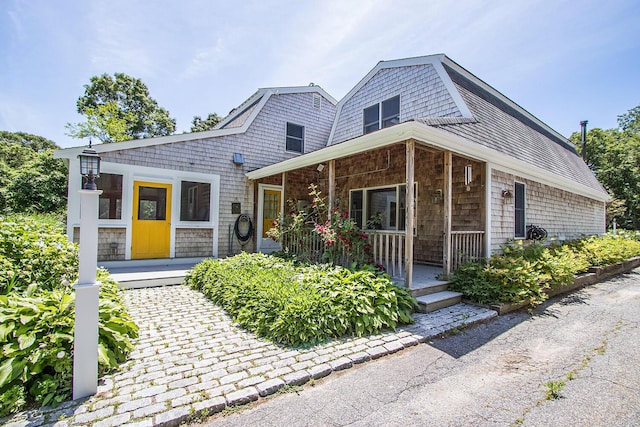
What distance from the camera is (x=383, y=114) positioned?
8.98 meters

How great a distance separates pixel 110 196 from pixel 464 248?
26.4 ft

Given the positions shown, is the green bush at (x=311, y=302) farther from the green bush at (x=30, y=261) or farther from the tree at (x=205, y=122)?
the tree at (x=205, y=122)

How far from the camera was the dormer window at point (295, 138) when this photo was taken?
33.1 ft

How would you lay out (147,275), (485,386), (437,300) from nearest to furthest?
(485,386) → (437,300) → (147,275)

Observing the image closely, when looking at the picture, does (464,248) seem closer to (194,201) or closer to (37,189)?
(194,201)

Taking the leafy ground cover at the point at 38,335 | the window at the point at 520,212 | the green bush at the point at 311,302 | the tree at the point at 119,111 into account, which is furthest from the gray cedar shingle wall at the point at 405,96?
the tree at the point at 119,111

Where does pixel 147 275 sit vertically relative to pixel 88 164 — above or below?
below

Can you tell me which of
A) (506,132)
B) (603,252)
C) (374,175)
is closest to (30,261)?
(374,175)

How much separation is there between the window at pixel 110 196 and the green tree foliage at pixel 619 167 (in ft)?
76.2

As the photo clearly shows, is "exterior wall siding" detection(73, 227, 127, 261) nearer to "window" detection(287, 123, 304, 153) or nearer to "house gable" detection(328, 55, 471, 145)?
"window" detection(287, 123, 304, 153)

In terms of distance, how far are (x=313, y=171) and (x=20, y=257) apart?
732 centimetres

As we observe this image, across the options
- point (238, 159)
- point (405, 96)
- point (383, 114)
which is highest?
point (405, 96)

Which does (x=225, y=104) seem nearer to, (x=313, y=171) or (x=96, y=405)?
(x=313, y=171)

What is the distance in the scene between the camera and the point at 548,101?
13.3 metres
